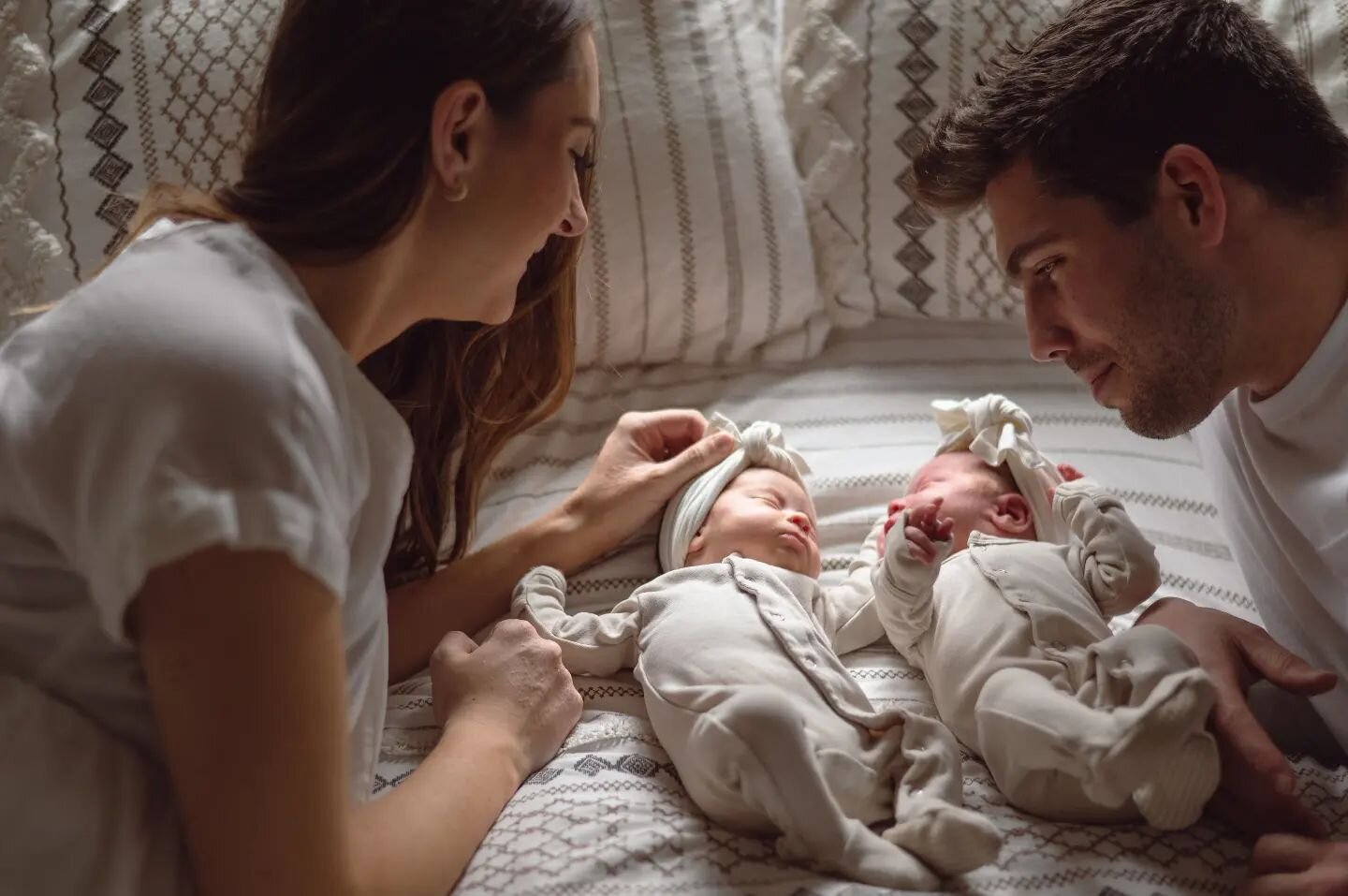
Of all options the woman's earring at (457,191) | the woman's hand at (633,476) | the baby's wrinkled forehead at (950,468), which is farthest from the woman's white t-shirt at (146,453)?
the baby's wrinkled forehead at (950,468)

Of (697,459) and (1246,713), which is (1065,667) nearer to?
(1246,713)

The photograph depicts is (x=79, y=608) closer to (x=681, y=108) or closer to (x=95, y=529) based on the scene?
(x=95, y=529)

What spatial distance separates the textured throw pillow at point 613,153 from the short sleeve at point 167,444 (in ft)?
2.89

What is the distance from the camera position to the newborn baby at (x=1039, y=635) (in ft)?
3.71

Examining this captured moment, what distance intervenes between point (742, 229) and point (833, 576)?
2.00 feet

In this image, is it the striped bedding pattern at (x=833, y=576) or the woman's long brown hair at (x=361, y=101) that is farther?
the striped bedding pattern at (x=833, y=576)

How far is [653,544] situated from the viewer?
1688 mm

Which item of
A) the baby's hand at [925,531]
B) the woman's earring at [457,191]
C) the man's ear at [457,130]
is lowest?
the baby's hand at [925,531]

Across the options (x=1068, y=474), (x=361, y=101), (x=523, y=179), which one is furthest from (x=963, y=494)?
(x=361, y=101)

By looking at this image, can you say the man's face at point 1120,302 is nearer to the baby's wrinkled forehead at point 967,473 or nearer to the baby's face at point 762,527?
the baby's wrinkled forehead at point 967,473

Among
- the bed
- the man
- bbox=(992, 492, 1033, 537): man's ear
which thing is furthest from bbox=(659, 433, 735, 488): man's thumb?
the man

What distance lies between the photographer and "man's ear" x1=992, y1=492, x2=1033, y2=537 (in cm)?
158

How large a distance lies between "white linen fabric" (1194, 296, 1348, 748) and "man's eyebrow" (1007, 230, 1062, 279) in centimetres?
31

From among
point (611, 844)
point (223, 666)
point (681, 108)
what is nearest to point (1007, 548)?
point (611, 844)
